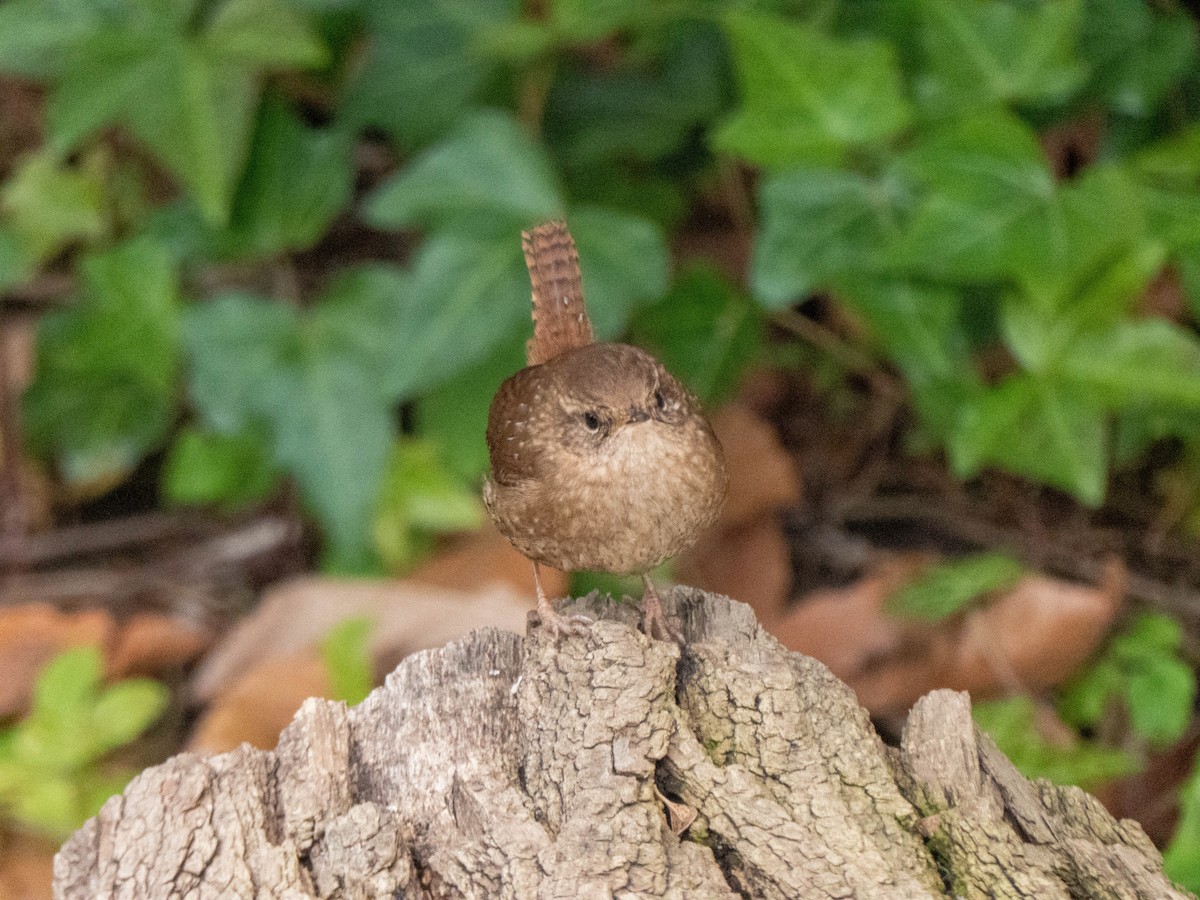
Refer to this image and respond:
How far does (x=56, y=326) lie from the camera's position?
163 inches

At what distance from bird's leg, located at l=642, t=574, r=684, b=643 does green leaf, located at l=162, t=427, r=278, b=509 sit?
2175mm

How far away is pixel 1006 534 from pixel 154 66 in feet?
9.69

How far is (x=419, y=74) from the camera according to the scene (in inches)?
151

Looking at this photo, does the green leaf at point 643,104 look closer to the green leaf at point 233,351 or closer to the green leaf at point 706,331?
the green leaf at point 706,331

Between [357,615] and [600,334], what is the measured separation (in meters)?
1.05

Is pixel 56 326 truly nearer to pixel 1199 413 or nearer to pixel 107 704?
pixel 107 704

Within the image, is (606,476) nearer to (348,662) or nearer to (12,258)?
(348,662)

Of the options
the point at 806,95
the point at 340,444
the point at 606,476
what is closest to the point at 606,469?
the point at 606,476

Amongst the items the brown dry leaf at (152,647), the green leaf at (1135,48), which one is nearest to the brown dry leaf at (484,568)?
the brown dry leaf at (152,647)

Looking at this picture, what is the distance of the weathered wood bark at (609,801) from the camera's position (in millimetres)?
1712

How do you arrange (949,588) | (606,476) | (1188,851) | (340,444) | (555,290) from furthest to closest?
(340,444) → (949,588) → (555,290) → (1188,851) → (606,476)

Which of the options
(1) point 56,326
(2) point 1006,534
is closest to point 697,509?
(2) point 1006,534

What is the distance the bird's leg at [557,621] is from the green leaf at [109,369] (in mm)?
2027

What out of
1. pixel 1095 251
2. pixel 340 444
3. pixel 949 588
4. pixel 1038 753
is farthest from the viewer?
pixel 340 444
